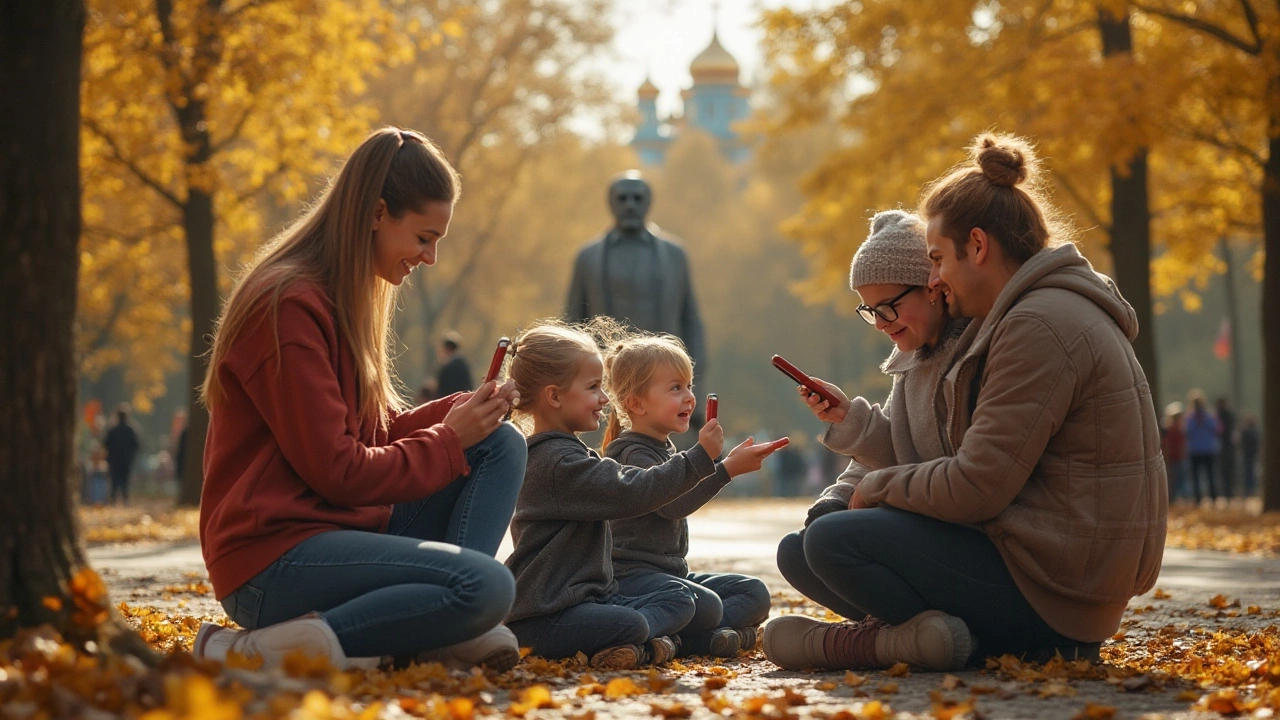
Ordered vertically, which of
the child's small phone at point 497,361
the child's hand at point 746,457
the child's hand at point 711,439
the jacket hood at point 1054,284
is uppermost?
the jacket hood at point 1054,284

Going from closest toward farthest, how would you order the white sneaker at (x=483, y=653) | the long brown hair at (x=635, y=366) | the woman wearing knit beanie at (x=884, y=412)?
the white sneaker at (x=483, y=653) → the woman wearing knit beanie at (x=884, y=412) → the long brown hair at (x=635, y=366)

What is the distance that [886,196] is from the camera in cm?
1916

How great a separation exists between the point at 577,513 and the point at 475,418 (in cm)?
68

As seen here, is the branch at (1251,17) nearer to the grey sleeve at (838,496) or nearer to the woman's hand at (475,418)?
the grey sleeve at (838,496)

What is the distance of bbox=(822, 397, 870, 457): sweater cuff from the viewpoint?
16.4ft

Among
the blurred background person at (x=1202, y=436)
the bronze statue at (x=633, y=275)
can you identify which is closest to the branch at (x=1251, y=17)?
the bronze statue at (x=633, y=275)

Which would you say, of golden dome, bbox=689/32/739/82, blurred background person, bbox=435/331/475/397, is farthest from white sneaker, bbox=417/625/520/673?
golden dome, bbox=689/32/739/82

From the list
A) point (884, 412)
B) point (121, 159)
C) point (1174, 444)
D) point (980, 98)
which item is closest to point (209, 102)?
point (121, 159)

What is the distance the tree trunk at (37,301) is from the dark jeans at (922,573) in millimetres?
2110

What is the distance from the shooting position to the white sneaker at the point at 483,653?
439 cm

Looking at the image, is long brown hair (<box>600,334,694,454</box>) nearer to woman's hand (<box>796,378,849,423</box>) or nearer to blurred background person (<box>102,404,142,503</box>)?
woman's hand (<box>796,378,849,423</box>)

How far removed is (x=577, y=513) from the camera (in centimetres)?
496

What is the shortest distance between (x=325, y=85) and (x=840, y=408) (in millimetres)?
12593

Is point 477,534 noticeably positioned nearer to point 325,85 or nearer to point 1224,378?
point 325,85
